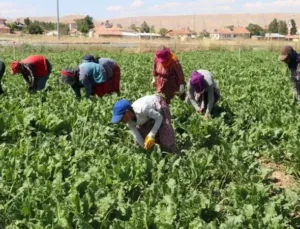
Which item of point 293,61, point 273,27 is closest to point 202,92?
point 293,61

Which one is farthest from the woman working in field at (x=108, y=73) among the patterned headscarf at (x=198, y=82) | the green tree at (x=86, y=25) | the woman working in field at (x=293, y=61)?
the green tree at (x=86, y=25)

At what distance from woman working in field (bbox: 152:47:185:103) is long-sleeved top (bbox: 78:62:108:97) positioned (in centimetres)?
96

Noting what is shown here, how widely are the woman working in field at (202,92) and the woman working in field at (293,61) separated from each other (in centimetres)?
141

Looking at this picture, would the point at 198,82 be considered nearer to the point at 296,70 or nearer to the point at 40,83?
the point at 296,70

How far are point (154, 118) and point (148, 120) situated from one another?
18 centimetres

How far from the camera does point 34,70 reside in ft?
31.0

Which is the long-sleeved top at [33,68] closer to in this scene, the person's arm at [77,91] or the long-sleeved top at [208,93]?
the person's arm at [77,91]

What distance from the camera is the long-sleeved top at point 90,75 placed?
27.6 ft


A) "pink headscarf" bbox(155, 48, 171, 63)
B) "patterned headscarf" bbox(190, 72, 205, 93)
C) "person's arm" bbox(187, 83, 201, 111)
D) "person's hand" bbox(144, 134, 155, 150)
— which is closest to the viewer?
"person's hand" bbox(144, 134, 155, 150)

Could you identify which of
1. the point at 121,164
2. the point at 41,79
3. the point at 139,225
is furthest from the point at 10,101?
the point at 139,225

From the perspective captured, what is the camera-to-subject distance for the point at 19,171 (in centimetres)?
518

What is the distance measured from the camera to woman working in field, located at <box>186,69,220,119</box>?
748 cm

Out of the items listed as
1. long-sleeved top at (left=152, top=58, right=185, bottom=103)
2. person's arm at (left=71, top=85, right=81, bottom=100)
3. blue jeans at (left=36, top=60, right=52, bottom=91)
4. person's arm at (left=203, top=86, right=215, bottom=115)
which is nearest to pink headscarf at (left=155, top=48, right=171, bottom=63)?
long-sleeved top at (left=152, top=58, right=185, bottom=103)

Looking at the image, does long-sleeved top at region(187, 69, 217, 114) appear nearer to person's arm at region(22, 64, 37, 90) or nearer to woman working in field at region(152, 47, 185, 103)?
woman working in field at region(152, 47, 185, 103)
